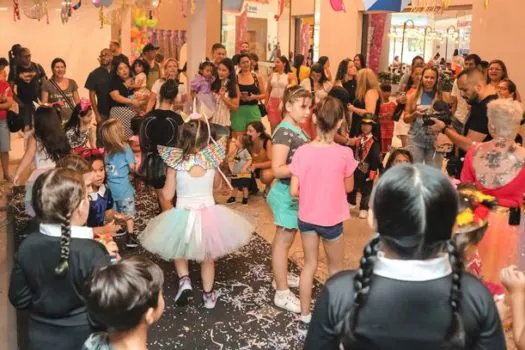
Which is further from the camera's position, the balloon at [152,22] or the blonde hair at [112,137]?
the balloon at [152,22]

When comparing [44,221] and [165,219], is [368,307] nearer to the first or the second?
[44,221]

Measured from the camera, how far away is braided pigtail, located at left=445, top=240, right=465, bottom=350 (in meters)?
1.42

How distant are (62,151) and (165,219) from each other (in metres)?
1.17

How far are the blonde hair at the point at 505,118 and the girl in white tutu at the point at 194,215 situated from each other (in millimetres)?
1664

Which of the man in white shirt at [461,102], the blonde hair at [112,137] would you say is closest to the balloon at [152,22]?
the man in white shirt at [461,102]

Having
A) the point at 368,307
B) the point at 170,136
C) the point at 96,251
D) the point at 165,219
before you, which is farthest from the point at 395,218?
the point at 170,136

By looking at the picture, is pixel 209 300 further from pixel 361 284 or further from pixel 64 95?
pixel 64 95

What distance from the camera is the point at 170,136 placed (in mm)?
4699

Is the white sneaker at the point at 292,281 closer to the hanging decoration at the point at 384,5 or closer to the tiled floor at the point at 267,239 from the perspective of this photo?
the tiled floor at the point at 267,239

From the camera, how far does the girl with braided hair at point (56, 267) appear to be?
2203 millimetres

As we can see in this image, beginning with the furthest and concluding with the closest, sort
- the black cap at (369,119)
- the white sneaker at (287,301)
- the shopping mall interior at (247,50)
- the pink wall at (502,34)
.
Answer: the pink wall at (502,34) < the black cap at (369,119) < the white sneaker at (287,301) < the shopping mall interior at (247,50)

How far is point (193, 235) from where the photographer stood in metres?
3.81

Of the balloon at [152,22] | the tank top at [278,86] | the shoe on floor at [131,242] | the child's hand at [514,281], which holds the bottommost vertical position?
the shoe on floor at [131,242]

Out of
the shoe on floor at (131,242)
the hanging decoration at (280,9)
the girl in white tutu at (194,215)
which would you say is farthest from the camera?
the hanging decoration at (280,9)
